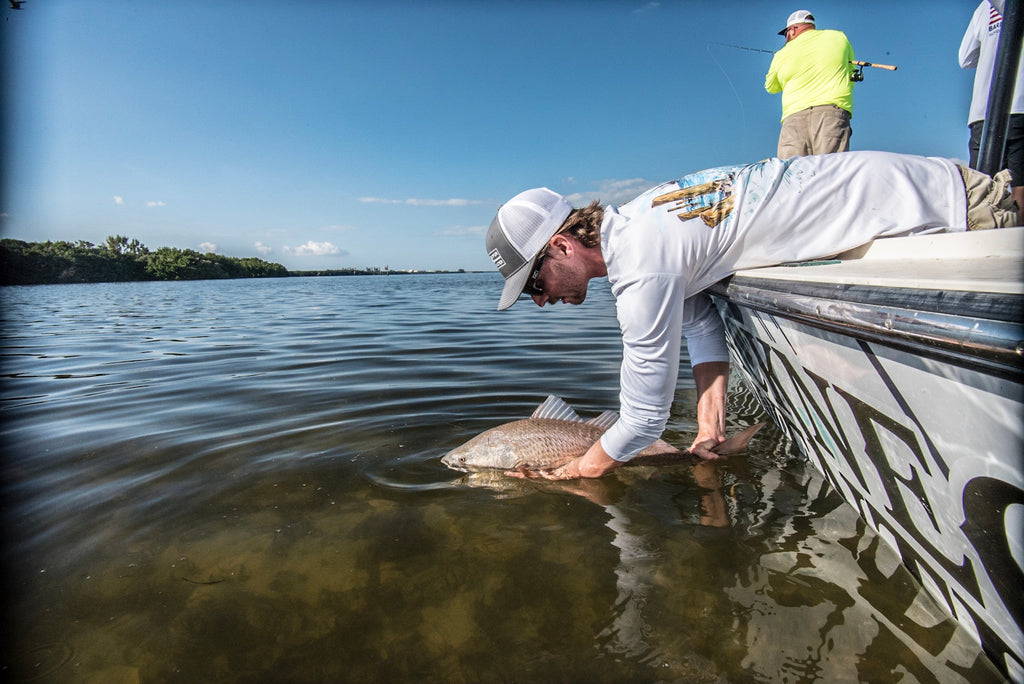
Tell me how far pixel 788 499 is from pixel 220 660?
9.17 ft

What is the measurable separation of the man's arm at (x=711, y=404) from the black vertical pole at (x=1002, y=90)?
2014 millimetres

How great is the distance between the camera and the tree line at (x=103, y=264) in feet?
144

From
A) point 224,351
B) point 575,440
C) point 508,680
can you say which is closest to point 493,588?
point 508,680

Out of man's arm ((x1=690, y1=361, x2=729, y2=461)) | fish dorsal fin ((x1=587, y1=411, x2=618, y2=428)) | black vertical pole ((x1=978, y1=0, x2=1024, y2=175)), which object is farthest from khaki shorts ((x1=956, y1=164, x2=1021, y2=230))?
fish dorsal fin ((x1=587, y1=411, x2=618, y2=428))

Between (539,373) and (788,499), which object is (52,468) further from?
(788,499)

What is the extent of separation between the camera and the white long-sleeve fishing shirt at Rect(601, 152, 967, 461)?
226 cm

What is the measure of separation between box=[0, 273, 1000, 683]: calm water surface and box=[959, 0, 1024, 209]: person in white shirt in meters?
2.45

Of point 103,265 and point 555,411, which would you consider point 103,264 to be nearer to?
point 103,265

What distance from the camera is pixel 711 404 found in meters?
3.65

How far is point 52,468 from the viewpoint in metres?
3.53

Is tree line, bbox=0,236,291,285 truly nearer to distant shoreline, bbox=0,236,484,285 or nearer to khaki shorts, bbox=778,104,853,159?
distant shoreline, bbox=0,236,484,285

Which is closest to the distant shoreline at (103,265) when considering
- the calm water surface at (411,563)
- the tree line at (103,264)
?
the tree line at (103,264)

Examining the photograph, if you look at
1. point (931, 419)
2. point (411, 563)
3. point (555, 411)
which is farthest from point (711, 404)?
point (411, 563)

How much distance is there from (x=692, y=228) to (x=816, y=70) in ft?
14.1
